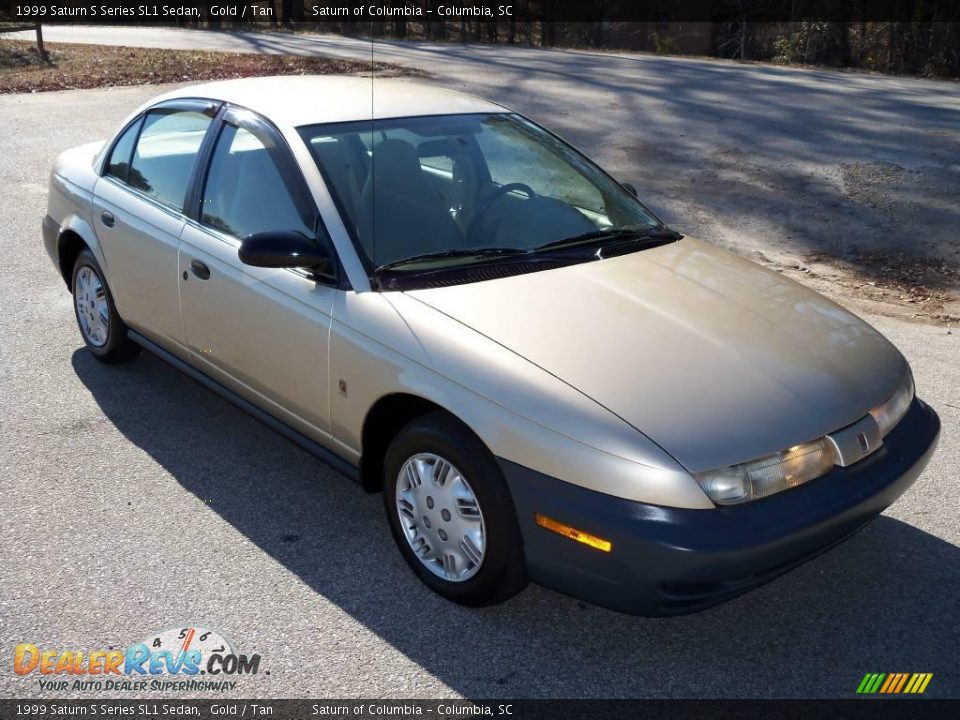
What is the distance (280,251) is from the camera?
12.0 feet

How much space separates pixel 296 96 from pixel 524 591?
2.45 meters

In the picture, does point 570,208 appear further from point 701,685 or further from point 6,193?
point 6,193

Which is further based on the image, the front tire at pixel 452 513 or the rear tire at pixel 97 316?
the rear tire at pixel 97 316

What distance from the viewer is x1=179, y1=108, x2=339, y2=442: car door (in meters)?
3.89

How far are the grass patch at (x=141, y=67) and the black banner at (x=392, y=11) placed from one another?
11.9m

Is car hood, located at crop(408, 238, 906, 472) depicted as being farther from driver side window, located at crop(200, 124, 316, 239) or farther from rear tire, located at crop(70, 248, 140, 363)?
rear tire, located at crop(70, 248, 140, 363)

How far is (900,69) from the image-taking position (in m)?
26.2

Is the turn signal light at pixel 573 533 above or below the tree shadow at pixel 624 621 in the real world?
above

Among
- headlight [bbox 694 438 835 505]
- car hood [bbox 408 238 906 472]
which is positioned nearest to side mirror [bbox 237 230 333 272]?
car hood [bbox 408 238 906 472]

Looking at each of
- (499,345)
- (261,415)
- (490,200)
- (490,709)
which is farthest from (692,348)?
(261,415)

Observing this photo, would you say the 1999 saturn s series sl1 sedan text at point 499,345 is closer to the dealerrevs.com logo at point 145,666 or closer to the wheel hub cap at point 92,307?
the wheel hub cap at point 92,307

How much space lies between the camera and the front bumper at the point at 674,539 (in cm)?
294

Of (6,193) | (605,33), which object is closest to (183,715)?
(6,193)

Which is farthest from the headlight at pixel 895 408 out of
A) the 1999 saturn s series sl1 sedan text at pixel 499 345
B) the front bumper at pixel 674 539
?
the front bumper at pixel 674 539
